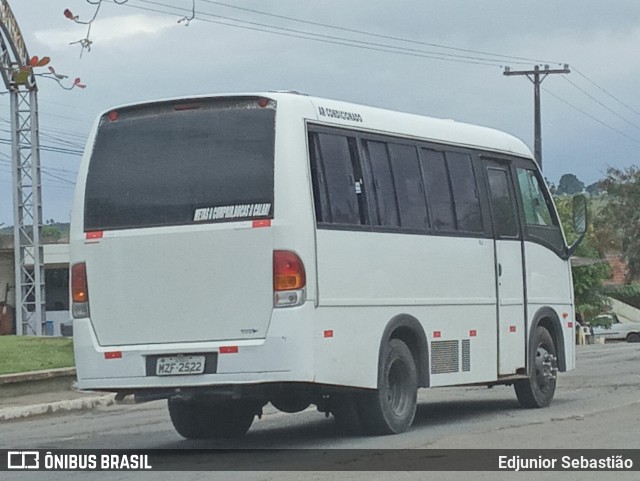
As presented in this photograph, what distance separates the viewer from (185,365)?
11336 millimetres

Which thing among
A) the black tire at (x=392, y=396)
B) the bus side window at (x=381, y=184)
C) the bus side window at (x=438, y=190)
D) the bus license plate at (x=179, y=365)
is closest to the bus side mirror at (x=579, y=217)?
the bus side window at (x=438, y=190)

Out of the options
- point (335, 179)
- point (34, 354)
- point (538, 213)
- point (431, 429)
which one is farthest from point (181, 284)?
point (34, 354)

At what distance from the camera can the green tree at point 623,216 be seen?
7275cm

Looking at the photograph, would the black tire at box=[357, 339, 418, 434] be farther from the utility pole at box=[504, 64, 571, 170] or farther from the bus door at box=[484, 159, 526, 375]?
the utility pole at box=[504, 64, 571, 170]

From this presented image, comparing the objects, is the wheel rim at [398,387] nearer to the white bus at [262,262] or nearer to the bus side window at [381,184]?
the white bus at [262,262]

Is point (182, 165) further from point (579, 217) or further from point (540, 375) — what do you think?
Answer: point (579, 217)

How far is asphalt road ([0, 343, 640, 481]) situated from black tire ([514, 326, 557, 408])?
0.50 ft

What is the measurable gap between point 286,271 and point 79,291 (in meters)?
2.04

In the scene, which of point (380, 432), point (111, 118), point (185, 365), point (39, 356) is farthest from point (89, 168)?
point (39, 356)

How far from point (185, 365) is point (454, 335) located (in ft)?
11.5

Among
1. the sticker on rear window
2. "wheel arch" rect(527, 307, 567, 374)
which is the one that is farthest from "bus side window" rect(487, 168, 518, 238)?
the sticker on rear window

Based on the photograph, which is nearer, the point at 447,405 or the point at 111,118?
the point at 111,118
